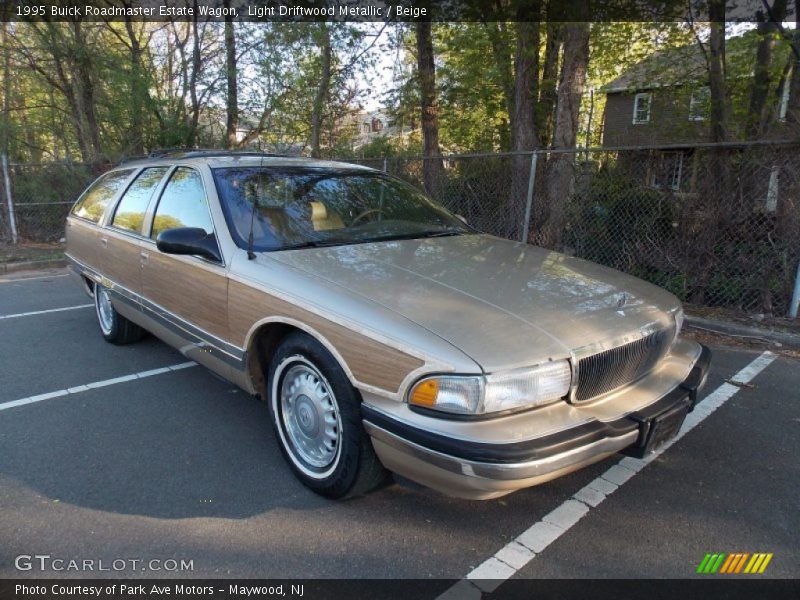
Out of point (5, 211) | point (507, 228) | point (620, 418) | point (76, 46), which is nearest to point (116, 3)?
point (76, 46)

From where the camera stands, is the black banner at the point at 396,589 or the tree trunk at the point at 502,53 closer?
the black banner at the point at 396,589

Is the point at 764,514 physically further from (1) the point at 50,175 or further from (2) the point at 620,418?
(1) the point at 50,175

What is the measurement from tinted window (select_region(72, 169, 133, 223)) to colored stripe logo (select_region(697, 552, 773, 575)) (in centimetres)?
469

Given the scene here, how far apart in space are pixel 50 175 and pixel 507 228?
9.15m

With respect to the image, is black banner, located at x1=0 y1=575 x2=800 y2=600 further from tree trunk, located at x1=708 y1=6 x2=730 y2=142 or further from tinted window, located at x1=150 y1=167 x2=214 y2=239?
tree trunk, located at x1=708 y1=6 x2=730 y2=142

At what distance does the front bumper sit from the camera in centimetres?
198

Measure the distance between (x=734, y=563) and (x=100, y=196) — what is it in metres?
5.24

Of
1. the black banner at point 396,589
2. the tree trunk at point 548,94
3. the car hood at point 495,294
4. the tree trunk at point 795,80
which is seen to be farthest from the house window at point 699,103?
the black banner at point 396,589

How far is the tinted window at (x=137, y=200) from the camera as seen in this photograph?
13.0 ft

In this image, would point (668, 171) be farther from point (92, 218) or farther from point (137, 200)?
point (92, 218)

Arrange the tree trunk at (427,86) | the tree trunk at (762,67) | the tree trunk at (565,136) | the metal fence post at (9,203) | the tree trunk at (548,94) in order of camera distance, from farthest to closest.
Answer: the tree trunk at (427,86), the tree trunk at (548,94), the metal fence post at (9,203), the tree trunk at (762,67), the tree trunk at (565,136)

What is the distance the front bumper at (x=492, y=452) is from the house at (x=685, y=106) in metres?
4.38

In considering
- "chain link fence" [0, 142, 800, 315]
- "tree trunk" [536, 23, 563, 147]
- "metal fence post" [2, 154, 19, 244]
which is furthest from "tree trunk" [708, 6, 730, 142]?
"metal fence post" [2, 154, 19, 244]

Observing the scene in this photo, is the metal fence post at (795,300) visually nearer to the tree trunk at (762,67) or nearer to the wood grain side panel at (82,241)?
the tree trunk at (762,67)
